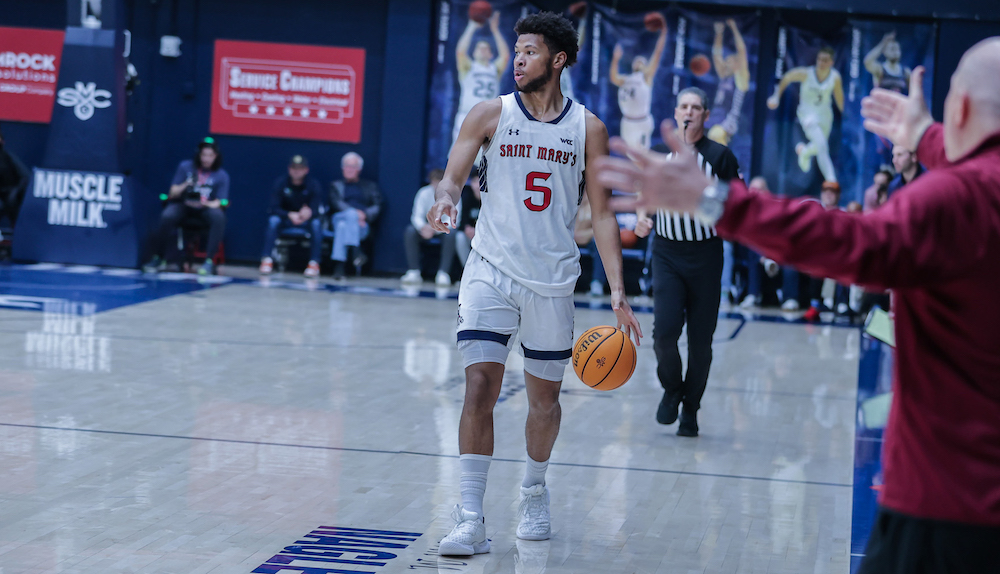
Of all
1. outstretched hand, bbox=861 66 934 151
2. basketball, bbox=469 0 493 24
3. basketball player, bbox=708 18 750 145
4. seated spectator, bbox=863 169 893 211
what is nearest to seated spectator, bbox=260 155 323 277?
basketball, bbox=469 0 493 24

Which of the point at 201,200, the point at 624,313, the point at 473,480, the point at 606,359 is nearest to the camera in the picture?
the point at 473,480

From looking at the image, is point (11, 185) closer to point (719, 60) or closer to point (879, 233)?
point (719, 60)

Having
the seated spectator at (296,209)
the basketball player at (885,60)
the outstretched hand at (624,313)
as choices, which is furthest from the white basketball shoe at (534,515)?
the basketball player at (885,60)

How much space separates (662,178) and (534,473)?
7.81 ft

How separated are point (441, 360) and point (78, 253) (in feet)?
22.7

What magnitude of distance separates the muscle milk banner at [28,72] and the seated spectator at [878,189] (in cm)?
1106

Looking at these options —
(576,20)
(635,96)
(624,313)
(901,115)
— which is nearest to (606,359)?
(624,313)

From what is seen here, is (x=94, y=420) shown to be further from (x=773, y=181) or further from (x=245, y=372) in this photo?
(x=773, y=181)

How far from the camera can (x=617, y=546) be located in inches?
161

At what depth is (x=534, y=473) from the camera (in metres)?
4.16

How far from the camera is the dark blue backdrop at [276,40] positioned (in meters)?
15.1

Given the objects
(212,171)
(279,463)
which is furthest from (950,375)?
(212,171)

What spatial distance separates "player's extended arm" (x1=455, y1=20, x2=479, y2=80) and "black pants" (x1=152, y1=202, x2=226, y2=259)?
3.85 metres

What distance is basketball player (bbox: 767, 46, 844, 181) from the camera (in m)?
14.8
